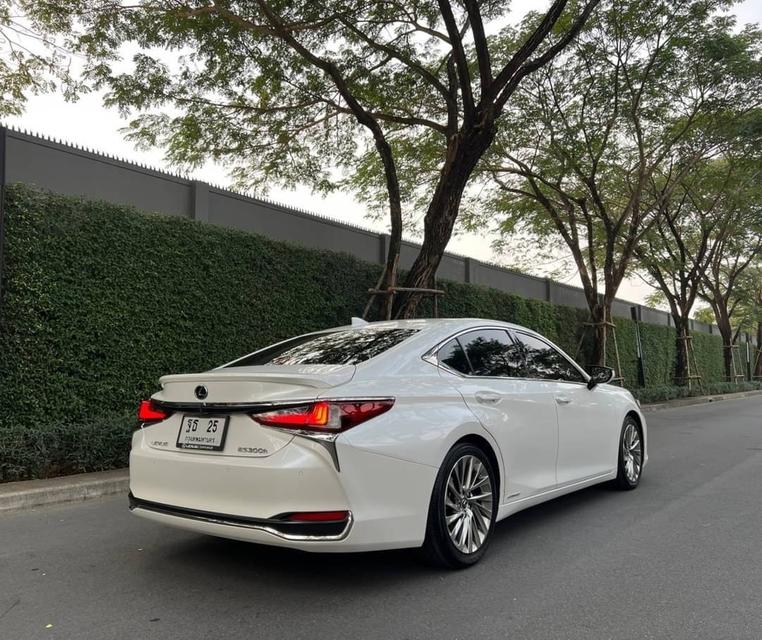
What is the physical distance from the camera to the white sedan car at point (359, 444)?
3158 mm

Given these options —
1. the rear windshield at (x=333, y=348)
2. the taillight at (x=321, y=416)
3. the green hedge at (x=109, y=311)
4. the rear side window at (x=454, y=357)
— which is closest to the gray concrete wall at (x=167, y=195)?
the green hedge at (x=109, y=311)

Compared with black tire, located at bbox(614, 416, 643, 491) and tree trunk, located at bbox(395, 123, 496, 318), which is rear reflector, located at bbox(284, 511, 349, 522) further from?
tree trunk, located at bbox(395, 123, 496, 318)

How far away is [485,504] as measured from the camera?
4.00 meters

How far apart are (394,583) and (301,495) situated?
2.92ft

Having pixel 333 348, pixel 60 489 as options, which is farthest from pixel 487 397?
pixel 60 489

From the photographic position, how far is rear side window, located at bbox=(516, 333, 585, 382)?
4.96 meters

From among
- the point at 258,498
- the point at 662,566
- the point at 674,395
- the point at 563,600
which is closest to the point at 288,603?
the point at 258,498

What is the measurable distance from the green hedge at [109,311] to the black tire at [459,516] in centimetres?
423

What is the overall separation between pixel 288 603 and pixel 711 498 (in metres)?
4.41

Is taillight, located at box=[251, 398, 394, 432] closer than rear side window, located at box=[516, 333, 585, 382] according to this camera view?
Yes

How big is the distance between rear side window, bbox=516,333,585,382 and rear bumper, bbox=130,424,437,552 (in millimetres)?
1747

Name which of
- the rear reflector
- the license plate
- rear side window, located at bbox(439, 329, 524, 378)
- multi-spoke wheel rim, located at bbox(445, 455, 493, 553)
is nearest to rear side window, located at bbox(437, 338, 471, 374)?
rear side window, located at bbox(439, 329, 524, 378)

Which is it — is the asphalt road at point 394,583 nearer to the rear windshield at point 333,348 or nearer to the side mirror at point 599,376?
the side mirror at point 599,376

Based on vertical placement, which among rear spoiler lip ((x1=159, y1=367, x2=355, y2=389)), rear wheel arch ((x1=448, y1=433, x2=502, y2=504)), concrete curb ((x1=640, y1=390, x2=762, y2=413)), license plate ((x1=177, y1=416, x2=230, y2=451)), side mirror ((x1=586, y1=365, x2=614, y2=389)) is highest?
rear spoiler lip ((x1=159, y1=367, x2=355, y2=389))
